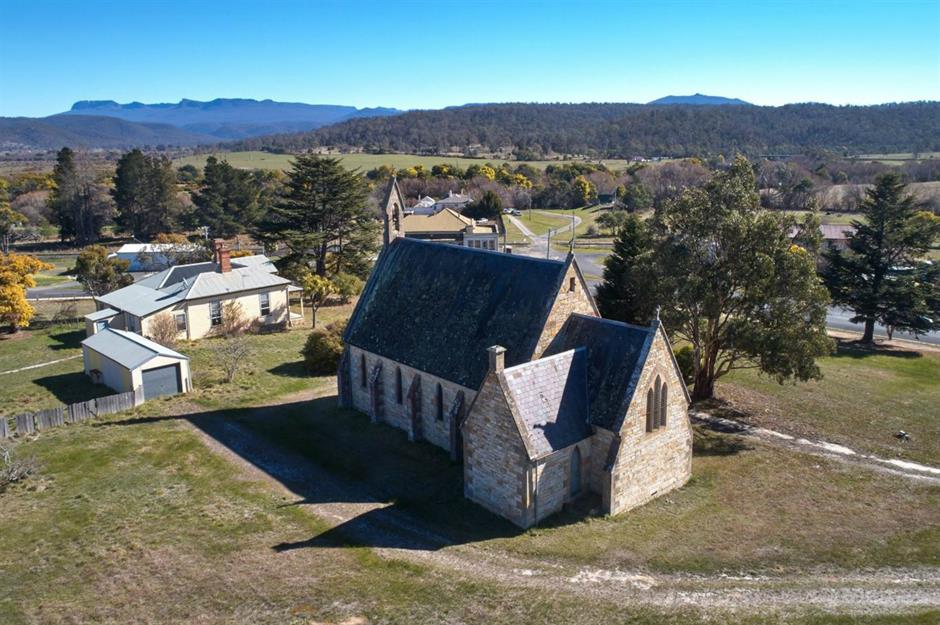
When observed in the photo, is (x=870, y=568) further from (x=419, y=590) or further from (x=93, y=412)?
(x=93, y=412)

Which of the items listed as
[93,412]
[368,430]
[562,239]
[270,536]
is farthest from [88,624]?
[562,239]

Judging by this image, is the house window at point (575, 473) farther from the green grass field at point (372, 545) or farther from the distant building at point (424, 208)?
the distant building at point (424, 208)

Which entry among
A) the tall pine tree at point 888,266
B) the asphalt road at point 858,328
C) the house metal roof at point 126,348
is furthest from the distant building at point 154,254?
the asphalt road at point 858,328

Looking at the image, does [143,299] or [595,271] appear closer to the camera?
[143,299]

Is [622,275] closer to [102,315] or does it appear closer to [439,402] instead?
[439,402]

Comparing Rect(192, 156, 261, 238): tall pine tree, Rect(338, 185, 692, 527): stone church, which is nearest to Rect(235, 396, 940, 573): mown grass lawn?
Rect(338, 185, 692, 527): stone church

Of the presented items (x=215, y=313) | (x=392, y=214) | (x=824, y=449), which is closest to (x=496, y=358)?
(x=392, y=214)

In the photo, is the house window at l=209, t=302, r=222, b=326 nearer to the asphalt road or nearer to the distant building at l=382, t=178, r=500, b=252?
the distant building at l=382, t=178, r=500, b=252
